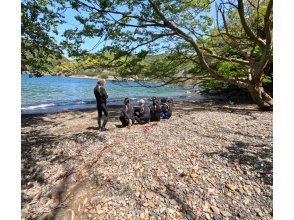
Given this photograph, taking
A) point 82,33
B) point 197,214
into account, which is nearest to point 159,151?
point 197,214

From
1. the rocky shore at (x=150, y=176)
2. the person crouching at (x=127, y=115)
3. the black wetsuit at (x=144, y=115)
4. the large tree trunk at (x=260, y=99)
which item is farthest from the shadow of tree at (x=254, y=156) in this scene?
the large tree trunk at (x=260, y=99)

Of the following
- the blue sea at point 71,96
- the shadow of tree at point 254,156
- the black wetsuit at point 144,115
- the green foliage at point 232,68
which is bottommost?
the blue sea at point 71,96

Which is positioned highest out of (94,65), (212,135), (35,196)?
(94,65)

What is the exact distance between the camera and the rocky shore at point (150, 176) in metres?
6.11

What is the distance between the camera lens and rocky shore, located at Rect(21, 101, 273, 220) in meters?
6.11

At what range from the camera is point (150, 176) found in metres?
7.53

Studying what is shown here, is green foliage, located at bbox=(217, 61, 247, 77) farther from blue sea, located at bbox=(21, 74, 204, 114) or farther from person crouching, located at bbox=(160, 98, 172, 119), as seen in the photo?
person crouching, located at bbox=(160, 98, 172, 119)

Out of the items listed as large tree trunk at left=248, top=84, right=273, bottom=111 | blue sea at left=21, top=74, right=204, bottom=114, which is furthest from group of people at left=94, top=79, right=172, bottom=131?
large tree trunk at left=248, top=84, right=273, bottom=111

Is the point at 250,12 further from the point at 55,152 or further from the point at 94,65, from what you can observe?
the point at 55,152

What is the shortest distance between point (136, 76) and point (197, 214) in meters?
18.8

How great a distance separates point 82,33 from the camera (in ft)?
52.8

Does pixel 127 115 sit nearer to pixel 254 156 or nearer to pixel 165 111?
pixel 165 111

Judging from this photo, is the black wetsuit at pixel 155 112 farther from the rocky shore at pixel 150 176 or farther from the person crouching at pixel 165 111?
the rocky shore at pixel 150 176

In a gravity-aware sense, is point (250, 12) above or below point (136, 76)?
above
